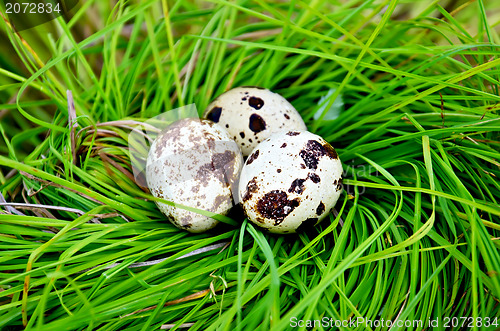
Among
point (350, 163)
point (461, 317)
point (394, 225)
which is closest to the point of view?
point (461, 317)

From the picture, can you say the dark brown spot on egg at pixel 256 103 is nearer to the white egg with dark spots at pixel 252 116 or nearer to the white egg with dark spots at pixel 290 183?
the white egg with dark spots at pixel 252 116

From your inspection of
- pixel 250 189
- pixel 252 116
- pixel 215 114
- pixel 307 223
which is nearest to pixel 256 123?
pixel 252 116

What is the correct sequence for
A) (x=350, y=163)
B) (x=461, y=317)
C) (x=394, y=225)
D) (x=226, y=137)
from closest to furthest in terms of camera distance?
(x=461, y=317) < (x=394, y=225) < (x=226, y=137) < (x=350, y=163)

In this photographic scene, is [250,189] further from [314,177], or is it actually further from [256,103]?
[256,103]

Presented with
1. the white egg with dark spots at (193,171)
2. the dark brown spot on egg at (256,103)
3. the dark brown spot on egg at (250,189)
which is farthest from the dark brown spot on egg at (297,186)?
the dark brown spot on egg at (256,103)

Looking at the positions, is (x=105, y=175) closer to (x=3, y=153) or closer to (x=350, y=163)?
(x=3, y=153)

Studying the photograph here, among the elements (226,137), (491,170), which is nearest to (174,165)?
(226,137)

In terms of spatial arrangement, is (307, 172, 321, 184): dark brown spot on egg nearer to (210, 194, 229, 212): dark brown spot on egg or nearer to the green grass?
the green grass

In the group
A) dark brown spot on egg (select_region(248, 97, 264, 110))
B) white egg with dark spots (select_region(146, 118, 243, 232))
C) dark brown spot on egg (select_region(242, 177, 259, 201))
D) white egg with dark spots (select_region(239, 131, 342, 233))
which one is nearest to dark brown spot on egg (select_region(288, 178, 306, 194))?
white egg with dark spots (select_region(239, 131, 342, 233))
